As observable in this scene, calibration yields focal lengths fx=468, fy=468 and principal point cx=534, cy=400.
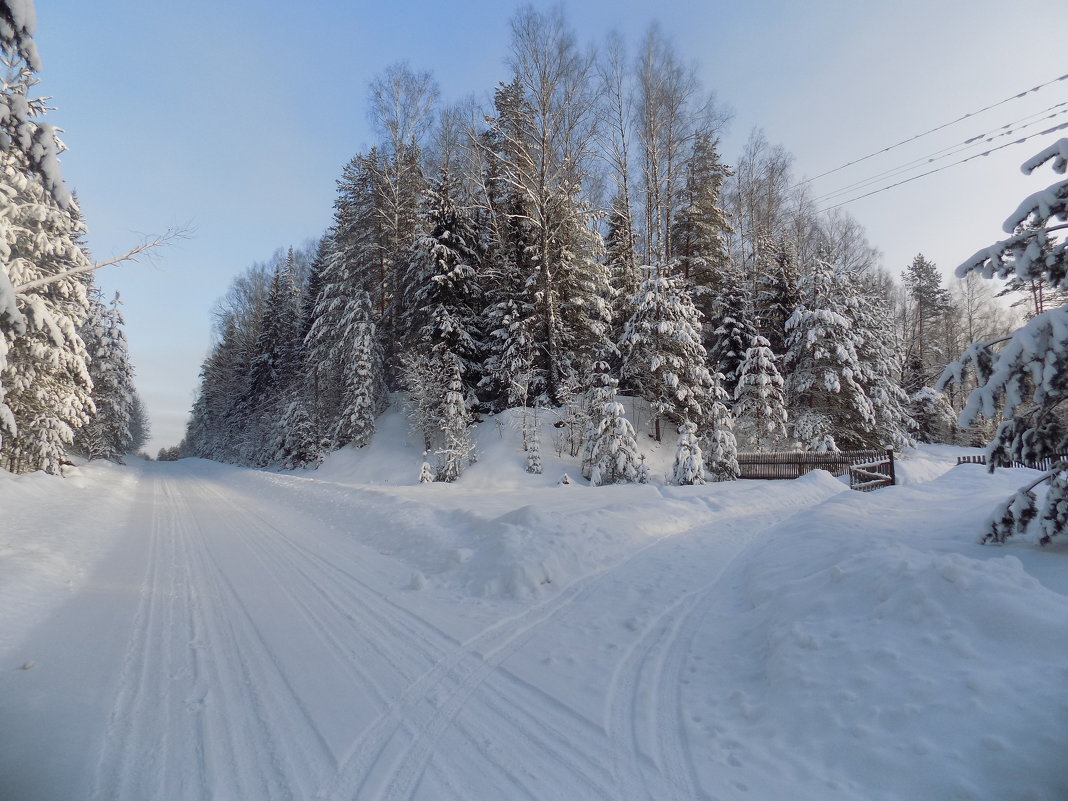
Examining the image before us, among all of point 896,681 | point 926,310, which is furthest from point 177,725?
point 926,310

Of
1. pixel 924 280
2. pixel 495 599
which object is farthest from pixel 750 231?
pixel 495 599

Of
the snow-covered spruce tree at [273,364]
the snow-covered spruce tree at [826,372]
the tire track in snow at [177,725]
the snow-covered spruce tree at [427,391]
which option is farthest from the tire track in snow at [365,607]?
the snow-covered spruce tree at [273,364]

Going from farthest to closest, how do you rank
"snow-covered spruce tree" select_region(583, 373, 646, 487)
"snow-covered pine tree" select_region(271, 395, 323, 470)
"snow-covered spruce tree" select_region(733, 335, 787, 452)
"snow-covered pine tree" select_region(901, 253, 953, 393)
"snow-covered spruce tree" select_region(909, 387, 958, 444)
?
"snow-covered pine tree" select_region(901, 253, 953, 393)
"snow-covered spruce tree" select_region(909, 387, 958, 444)
"snow-covered pine tree" select_region(271, 395, 323, 470)
"snow-covered spruce tree" select_region(733, 335, 787, 452)
"snow-covered spruce tree" select_region(583, 373, 646, 487)

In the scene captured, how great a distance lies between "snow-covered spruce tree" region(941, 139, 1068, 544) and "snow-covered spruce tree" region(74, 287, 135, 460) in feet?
112

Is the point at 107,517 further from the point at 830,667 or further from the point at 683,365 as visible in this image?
the point at 683,365

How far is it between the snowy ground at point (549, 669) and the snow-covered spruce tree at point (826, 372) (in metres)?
14.5

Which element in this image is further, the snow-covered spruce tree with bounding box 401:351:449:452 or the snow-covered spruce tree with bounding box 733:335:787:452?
the snow-covered spruce tree with bounding box 733:335:787:452

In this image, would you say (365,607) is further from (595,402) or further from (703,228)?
(703,228)

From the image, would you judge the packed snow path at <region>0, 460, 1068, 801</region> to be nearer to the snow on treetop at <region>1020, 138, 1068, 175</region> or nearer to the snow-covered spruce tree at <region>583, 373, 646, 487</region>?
the snow on treetop at <region>1020, 138, 1068, 175</region>

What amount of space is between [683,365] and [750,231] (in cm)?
A: 1567

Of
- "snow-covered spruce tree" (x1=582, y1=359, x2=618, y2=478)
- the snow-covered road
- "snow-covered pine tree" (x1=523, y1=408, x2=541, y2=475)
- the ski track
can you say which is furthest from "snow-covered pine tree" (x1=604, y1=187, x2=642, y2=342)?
the ski track

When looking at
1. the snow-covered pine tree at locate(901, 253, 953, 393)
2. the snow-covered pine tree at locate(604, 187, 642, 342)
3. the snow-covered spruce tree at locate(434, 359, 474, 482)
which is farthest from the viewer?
the snow-covered pine tree at locate(901, 253, 953, 393)

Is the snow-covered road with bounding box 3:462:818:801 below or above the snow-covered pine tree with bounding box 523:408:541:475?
below

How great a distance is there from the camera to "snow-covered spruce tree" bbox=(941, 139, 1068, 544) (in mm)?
4043
